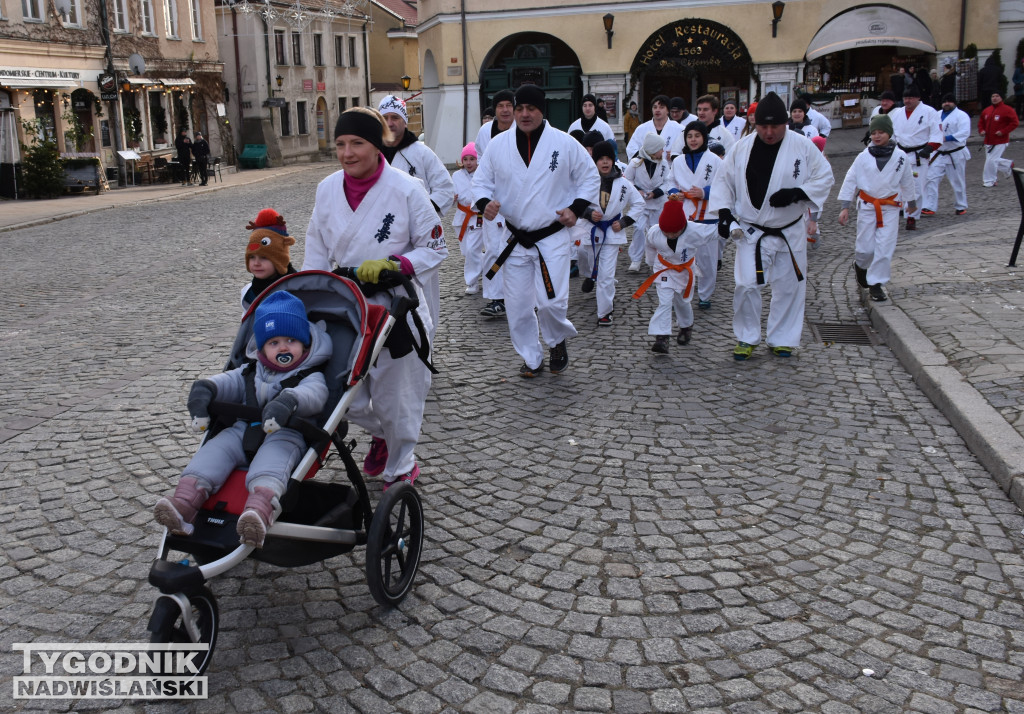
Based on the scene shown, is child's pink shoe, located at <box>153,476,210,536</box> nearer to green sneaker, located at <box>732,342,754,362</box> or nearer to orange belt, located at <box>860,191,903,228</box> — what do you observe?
green sneaker, located at <box>732,342,754,362</box>

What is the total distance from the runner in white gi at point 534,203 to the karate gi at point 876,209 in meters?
3.61

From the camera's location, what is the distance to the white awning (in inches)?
995

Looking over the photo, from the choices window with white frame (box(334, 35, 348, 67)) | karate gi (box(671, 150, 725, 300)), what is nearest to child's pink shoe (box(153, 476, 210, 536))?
karate gi (box(671, 150, 725, 300))

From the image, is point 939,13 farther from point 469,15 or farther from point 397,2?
point 397,2

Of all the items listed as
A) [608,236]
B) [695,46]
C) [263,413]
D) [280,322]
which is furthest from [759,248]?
[695,46]

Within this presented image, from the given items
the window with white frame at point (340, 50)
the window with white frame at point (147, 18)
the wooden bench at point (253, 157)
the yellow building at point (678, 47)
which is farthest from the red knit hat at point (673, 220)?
the window with white frame at point (340, 50)

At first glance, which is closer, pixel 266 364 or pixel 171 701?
pixel 171 701

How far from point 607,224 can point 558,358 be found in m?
2.40

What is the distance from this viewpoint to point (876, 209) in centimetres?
943

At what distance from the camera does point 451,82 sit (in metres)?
30.3

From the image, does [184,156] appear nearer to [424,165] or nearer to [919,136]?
[919,136]

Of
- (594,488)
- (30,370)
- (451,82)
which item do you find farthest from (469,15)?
(594,488)

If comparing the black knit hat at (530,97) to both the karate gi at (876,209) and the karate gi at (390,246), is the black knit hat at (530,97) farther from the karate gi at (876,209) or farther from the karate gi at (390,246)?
the karate gi at (876,209)

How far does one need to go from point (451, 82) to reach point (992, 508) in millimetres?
27570
